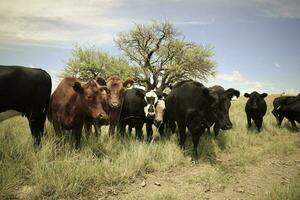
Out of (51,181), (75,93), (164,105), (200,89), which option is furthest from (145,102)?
(51,181)

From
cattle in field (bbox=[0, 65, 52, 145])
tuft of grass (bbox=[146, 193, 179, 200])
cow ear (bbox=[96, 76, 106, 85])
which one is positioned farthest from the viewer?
cow ear (bbox=[96, 76, 106, 85])

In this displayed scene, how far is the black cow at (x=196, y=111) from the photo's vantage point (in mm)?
8391

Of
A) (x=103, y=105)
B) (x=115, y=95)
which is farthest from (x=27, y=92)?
(x=115, y=95)

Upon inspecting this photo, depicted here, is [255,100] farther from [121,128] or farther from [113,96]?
[113,96]

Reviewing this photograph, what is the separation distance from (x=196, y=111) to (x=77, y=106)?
289cm

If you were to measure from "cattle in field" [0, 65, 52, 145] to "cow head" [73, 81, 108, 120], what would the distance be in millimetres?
653

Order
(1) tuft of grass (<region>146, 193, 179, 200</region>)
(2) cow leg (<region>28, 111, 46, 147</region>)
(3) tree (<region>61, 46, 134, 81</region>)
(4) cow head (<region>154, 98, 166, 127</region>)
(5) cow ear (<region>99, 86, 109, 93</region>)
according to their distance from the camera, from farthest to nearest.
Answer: (3) tree (<region>61, 46, 134, 81</region>)
(4) cow head (<region>154, 98, 166, 127</region>)
(5) cow ear (<region>99, 86, 109, 93</region>)
(2) cow leg (<region>28, 111, 46, 147</region>)
(1) tuft of grass (<region>146, 193, 179, 200</region>)

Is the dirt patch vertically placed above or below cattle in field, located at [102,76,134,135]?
below

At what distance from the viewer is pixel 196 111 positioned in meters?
8.41

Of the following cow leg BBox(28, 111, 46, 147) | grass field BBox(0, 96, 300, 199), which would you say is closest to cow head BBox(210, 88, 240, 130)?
grass field BBox(0, 96, 300, 199)

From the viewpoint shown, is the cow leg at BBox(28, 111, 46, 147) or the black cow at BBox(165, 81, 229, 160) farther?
the black cow at BBox(165, 81, 229, 160)

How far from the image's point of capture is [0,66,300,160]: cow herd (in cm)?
669

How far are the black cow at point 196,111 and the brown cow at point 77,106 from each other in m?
2.12

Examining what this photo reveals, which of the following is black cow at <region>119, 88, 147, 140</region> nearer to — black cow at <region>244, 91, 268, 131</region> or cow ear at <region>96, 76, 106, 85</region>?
cow ear at <region>96, 76, 106, 85</region>
